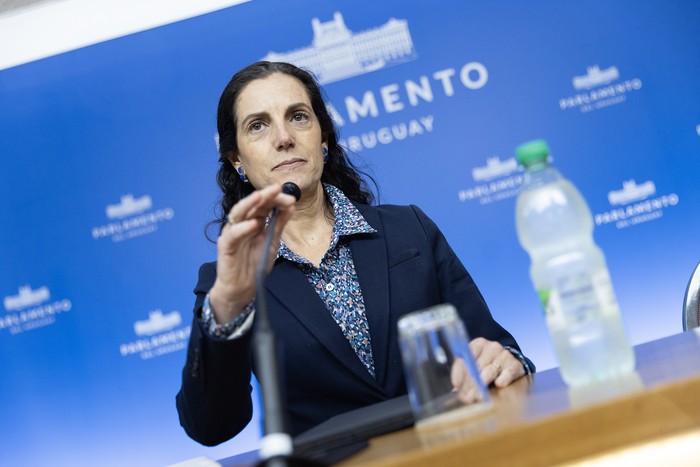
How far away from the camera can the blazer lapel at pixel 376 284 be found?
1740 millimetres

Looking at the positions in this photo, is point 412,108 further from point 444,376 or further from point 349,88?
point 444,376

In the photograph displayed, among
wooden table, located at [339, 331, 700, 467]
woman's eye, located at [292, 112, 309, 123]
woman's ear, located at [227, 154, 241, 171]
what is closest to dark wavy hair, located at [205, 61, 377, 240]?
woman's ear, located at [227, 154, 241, 171]

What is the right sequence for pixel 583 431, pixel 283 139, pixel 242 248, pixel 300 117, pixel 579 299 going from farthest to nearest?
1. pixel 300 117
2. pixel 283 139
3. pixel 242 248
4. pixel 579 299
5. pixel 583 431

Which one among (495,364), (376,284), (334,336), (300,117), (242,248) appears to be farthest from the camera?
(300,117)

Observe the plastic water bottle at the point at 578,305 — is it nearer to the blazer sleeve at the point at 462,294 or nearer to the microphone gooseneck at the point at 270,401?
the microphone gooseneck at the point at 270,401

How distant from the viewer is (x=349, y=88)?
3.64 metres

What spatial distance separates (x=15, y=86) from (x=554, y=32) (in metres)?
2.22

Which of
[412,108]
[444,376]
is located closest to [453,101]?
[412,108]

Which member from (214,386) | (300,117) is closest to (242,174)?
(300,117)

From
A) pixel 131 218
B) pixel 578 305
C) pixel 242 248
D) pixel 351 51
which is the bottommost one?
pixel 578 305

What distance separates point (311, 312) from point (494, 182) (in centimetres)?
199

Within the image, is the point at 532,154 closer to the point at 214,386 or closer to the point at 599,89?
the point at 214,386

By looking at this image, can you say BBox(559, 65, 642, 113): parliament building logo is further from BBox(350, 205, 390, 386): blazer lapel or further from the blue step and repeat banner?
BBox(350, 205, 390, 386): blazer lapel

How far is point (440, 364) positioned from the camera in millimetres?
1114
